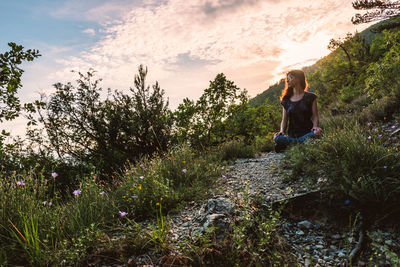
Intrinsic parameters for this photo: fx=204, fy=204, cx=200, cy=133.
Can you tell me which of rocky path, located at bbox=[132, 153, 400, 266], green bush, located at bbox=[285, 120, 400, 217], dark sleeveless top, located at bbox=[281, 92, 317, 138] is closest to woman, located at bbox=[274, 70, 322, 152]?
dark sleeveless top, located at bbox=[281, 92, 317, 138]

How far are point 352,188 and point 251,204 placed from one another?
110cm

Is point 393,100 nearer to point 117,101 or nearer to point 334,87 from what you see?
point 117,101

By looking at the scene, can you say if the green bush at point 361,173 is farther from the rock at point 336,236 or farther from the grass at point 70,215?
the grass at point 70,215

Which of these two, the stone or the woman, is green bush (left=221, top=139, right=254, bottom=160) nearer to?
the woman

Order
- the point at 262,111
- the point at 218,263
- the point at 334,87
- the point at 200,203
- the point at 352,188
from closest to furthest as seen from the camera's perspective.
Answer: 1. the point at 218,263
2. the point at 352,188
3. the point at 200,203
4. the point at 262,111
5. the point at 334,87

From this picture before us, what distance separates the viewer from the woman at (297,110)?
5418 mm

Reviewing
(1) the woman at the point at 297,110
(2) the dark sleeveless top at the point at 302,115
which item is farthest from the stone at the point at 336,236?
(2) the dark sleeveless top at the point at 302,115

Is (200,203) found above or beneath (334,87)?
beneath

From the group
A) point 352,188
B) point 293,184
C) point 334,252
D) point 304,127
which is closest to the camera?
point 334,252

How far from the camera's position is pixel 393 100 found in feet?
17.2

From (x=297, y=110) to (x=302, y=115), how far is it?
19 centimetres

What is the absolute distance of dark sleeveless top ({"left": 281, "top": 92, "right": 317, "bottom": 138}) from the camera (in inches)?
219

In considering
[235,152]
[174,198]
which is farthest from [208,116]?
[174,198]

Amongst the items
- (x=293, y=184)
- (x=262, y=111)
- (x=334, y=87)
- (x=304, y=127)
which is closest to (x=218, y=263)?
(x=293, y=184)
